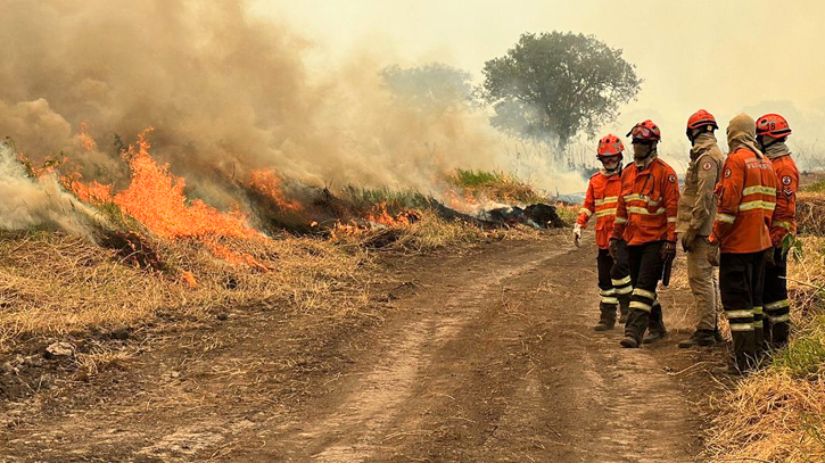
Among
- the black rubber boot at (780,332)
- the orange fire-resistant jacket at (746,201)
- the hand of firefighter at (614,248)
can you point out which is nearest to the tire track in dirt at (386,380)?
the hand of firefighter at (614,248)

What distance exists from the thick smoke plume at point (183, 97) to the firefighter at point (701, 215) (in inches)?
345

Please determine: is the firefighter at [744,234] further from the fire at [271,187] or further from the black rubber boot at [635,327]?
the fire at [271,187]

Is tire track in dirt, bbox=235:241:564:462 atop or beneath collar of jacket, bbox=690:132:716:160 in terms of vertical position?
beneath

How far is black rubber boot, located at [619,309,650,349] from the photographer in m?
7.75

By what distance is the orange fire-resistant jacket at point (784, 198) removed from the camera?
7.00 meters

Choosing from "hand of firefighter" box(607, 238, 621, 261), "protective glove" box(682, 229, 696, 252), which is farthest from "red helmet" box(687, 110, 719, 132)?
"hand of firefighter" box(607, 238, 621, 261)

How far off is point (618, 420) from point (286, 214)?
33.6ft

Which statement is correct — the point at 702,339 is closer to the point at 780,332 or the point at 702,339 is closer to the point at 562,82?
the point at 780,332

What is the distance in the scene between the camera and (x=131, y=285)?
9.76 m

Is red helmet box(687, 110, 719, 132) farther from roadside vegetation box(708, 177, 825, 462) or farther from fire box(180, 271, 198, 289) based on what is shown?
fire box(180, 271, 198, 289)

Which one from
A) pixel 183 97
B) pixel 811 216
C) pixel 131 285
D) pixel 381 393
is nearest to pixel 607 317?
pixel 381 393

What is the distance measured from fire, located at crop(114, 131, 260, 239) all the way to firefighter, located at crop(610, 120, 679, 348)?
6.68 metres

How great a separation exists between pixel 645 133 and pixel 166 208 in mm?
7692

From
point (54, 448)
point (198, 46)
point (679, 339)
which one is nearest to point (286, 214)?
point (198, 46)
